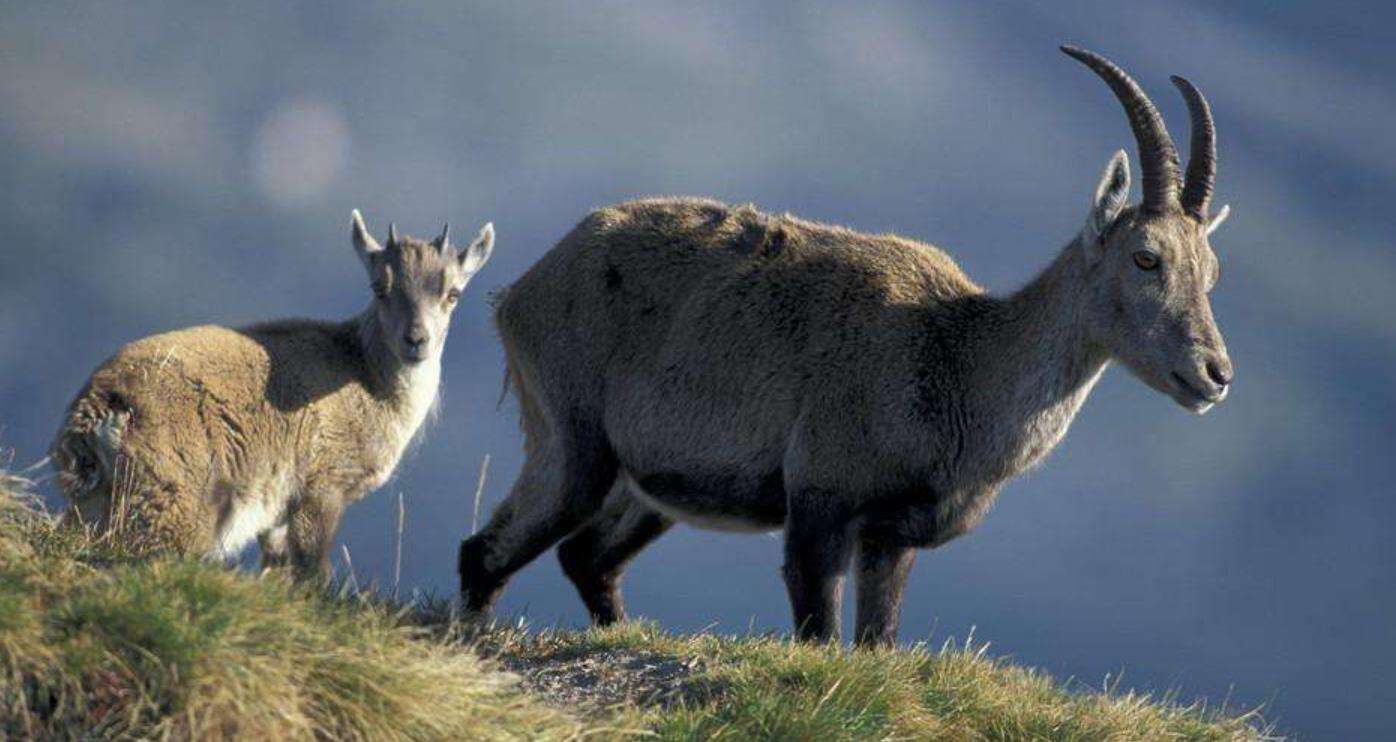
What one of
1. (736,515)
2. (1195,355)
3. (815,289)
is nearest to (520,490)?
(736,515)

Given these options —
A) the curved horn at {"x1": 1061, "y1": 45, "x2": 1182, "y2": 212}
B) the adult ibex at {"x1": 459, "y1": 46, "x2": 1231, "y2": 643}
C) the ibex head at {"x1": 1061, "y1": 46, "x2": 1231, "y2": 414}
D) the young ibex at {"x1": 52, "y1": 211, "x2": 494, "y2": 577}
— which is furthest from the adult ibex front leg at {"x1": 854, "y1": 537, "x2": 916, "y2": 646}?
the young ibex at {"x1": 52, "y1": 211, "x2": 494, "y2": 577}

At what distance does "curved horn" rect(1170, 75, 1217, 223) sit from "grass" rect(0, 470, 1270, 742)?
134 inches

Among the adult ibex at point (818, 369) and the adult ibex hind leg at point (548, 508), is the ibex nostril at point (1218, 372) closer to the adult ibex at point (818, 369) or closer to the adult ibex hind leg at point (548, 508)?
the adult ibex at point (818, 369)

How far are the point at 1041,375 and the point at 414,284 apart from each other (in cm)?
528

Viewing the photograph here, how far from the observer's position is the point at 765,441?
9.68 metres

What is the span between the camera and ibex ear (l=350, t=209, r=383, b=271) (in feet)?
42.6

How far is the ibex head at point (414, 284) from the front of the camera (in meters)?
12.4

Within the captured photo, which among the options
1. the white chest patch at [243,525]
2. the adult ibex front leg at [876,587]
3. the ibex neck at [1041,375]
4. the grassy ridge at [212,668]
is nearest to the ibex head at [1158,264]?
the ibex neck at [1041,375]

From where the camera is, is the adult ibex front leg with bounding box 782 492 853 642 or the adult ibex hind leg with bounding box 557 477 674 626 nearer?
the adult ibex front leg with bounding box 782 492 853 642

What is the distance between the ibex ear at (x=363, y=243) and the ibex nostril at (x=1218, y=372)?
22.2 ft

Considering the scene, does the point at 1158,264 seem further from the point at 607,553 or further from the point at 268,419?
the point at 268,419

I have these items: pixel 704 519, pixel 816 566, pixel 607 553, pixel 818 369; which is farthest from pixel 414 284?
pixel 816 566

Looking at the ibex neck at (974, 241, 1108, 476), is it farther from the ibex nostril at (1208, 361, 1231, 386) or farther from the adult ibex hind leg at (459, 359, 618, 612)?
the adult ibex hind leg at (459, 359, 618, 612)

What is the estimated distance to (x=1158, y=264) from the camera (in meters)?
9.30
